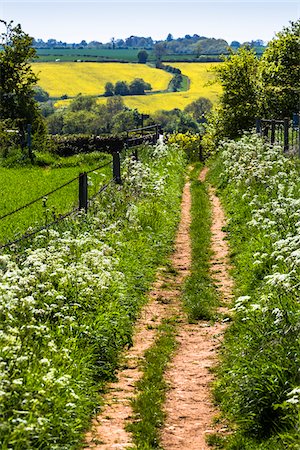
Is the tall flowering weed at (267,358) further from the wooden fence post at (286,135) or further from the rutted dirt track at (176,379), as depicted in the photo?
the wooden fence post at (286,135)

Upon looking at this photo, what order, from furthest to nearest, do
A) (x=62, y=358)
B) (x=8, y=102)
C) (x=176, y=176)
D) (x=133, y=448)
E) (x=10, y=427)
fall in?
(x=8, y=102) < (x=176, y=176) < (x=62, y=358) < (x=133, y=448) < (x=10, y=427)

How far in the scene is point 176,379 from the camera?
8.81m

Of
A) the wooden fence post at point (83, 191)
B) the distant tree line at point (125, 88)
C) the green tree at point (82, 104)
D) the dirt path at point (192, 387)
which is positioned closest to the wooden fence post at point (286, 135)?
the wooden fence post at point (83, 191)

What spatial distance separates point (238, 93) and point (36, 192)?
20.8m

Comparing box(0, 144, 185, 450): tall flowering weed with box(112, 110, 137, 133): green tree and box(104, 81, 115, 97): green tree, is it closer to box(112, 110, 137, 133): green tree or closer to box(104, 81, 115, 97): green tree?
box(112, 110, 137, 133): green tree

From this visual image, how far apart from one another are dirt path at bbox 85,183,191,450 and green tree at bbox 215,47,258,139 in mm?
25872

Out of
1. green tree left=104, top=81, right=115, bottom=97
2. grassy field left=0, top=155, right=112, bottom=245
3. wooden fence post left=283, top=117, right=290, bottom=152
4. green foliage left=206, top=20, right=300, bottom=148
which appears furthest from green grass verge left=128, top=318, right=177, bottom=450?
green tree left=104, top=81, right=115, bottom=97

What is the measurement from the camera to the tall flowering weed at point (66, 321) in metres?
6.42

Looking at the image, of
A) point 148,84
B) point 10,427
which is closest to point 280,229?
point 10,427

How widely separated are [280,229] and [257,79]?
30664 mm

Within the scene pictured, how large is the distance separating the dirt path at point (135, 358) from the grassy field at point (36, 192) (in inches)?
96.3

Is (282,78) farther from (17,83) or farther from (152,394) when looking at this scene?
(152,394)

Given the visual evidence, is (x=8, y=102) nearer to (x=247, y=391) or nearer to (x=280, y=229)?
(x=280, y=229)

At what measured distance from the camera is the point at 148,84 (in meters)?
185
